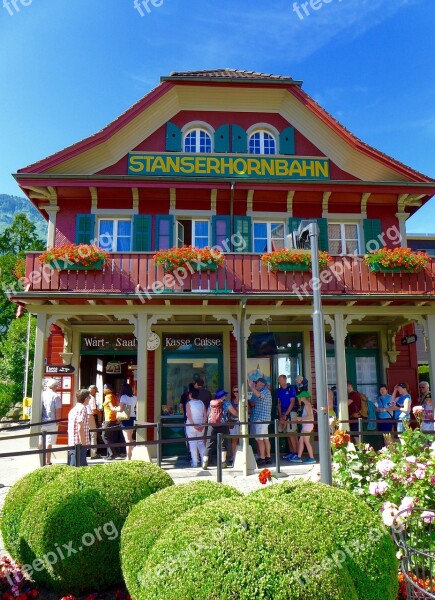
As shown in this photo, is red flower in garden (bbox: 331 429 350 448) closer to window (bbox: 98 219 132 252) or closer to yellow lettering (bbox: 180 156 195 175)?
window (bbox: 98 219 132 252)

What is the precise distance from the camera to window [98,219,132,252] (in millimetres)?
14836

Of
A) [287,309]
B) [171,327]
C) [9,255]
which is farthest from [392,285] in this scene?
[9,255]

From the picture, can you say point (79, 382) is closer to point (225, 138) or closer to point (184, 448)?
point (184, 448)

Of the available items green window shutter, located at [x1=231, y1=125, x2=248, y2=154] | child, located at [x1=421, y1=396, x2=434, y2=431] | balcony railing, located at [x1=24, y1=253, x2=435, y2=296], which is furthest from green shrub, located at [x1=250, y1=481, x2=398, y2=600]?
green window shutter, located at [x1=231, y1=125, x2=248, y2=154]

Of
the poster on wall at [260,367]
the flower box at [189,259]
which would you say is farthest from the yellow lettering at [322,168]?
the poster on wall at [260,367]

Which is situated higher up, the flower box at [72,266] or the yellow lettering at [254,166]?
the yellow lettering at [254,166]

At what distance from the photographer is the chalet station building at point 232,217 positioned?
13.2 metres

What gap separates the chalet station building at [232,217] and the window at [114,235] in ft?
0.14

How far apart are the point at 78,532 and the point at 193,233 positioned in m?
11.0

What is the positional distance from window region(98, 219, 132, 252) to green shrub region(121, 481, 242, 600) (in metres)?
11.0

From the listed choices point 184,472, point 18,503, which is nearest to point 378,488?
point 18,503

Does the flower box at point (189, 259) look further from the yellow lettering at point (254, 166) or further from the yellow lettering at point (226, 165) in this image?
the yellow lettering at point (254, 166)

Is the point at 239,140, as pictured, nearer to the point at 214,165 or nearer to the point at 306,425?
the point at 214,165

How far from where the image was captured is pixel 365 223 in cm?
1526
